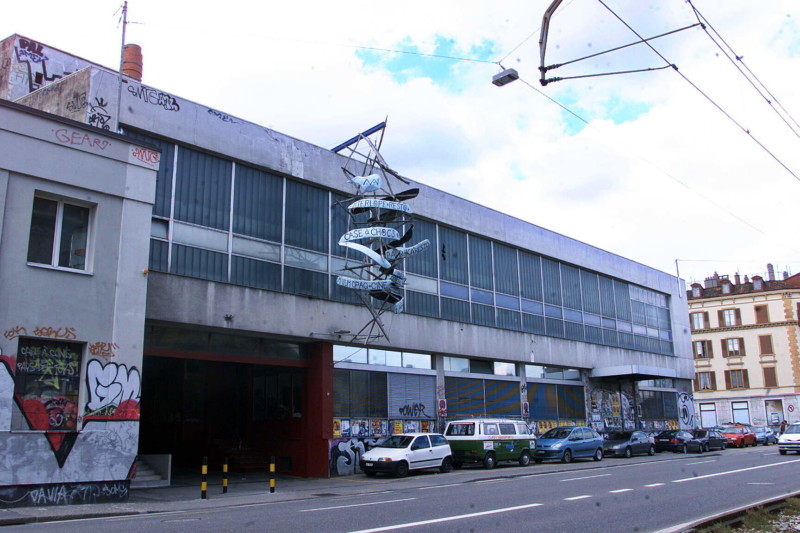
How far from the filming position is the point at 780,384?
64.9m

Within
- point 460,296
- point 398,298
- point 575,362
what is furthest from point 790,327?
point 398,298

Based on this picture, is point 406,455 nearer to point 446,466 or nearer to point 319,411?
point 446,466

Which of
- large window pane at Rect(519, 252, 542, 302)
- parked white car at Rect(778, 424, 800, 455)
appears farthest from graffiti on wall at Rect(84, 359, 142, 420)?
parked white car at Rect(778, 424, 800, 455)

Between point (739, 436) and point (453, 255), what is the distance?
79.2ft

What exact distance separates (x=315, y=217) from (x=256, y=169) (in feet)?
9.14

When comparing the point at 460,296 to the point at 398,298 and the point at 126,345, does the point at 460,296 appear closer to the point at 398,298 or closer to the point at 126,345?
the point at 398,298

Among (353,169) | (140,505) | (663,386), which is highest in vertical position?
(353,169)

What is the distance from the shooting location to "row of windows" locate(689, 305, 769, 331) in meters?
67.0

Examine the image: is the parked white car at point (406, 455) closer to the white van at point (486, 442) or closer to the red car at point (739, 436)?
the white van at point (486, 442)

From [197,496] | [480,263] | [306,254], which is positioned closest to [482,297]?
[480,263]

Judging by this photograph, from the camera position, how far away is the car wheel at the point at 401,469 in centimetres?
2223

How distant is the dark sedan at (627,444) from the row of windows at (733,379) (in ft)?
114

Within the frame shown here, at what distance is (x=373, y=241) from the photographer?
2483 centimetres

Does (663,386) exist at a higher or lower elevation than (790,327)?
lower
